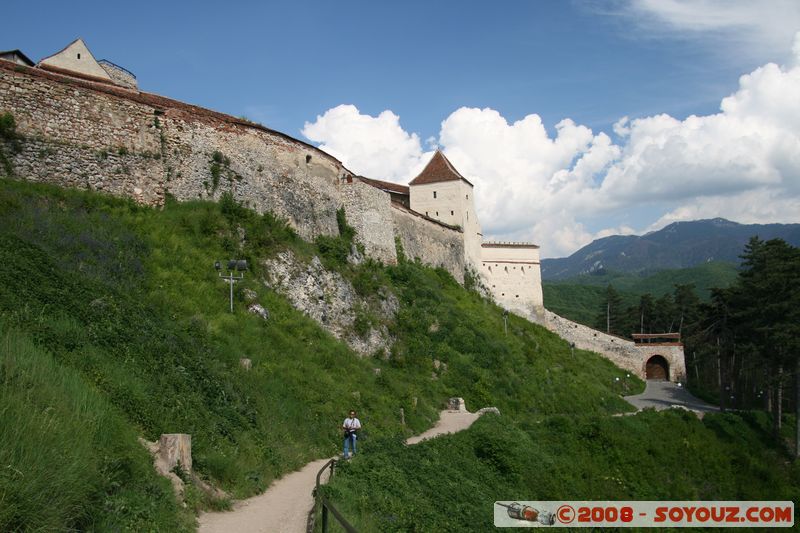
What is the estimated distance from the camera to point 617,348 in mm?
53844

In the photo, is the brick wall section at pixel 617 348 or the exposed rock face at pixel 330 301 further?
the brick wall section at pixel 617 348

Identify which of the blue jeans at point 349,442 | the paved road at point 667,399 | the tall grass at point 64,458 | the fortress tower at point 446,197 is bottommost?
the paved road at point 667,399

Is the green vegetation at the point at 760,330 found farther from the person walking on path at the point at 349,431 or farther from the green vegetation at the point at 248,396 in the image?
the person walking on path at the point at 349,431

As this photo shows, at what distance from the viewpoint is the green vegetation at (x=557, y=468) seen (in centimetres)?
1201

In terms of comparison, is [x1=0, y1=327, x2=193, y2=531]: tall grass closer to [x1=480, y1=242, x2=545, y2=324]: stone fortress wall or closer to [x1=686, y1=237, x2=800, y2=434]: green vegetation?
[x1=686, y1=237, x2=800, y2=434]: green vegetation

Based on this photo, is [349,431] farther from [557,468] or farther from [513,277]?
[513,277]

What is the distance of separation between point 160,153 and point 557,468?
18926 mm

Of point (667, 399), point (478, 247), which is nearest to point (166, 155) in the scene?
point (478, 247)

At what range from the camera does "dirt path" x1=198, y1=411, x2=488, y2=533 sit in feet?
28.0

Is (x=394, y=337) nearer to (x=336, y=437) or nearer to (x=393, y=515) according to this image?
(x=336, y=437)

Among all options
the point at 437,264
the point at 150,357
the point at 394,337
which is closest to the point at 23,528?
the point at 150,357

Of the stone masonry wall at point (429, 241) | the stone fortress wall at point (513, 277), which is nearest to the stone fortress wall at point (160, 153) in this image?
the stone masonry wall at point (429, 241)

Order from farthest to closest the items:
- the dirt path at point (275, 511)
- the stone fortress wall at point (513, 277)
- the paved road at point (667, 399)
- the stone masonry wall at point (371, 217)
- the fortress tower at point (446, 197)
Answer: the stone fortress wall at point (513, 277) → the fortress tower at point (446, 197) → the paved road at point (667, 399) → the stone masonry wall at point (371, 217) → the dirt path at point (275, 511)

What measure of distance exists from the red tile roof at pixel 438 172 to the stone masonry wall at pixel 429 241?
4.79 meters
